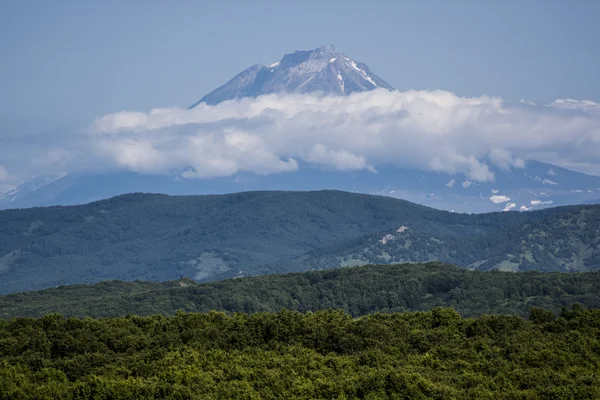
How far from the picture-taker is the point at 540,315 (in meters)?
68.8

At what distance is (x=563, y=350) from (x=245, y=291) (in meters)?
118

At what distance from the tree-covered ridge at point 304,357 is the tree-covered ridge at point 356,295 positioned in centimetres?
7355

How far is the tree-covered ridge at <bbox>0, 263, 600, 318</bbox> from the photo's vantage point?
144125 mm

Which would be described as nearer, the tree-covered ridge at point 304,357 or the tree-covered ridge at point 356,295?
the tree-covered ridge at point 304,357

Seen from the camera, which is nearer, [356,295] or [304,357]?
[304,357]

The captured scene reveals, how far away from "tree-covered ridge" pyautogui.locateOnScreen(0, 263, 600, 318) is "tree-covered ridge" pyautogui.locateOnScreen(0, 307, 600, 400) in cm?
7355

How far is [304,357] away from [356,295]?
107387 millimetres

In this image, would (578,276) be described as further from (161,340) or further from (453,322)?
(161,340)

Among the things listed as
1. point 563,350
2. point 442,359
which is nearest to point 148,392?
point 442,359

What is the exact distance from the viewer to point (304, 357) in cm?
5847

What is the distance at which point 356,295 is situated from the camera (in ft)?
542

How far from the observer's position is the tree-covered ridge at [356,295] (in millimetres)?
144125

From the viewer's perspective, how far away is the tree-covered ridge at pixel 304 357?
162 feet

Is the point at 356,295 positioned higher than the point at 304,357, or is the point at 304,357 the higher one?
the point at 304,357
